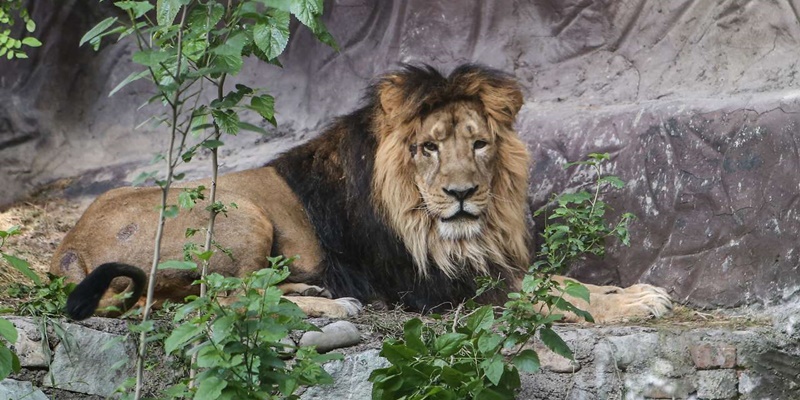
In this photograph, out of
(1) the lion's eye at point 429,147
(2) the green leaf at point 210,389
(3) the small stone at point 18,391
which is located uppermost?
(1) the lion's eye at point 429,147

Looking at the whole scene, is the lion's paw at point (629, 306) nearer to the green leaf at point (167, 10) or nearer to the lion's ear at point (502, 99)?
the lion's ear at point (502, 99)

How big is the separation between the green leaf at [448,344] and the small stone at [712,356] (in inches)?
45.5

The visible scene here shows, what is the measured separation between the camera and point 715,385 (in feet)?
15.0

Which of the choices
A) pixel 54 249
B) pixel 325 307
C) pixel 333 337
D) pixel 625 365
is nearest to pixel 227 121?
pixel 333 337

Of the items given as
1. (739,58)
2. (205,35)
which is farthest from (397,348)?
(739,58)

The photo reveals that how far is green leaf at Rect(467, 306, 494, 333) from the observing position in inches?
160

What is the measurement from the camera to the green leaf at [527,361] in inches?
157

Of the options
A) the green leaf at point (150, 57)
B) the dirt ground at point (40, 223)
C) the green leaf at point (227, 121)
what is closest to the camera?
the green leaf at point (150, 57)

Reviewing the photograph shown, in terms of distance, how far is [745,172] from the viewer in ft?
18.0

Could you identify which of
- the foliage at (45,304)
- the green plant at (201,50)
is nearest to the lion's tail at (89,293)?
the foliage at (45,304)

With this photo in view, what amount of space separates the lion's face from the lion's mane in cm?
5

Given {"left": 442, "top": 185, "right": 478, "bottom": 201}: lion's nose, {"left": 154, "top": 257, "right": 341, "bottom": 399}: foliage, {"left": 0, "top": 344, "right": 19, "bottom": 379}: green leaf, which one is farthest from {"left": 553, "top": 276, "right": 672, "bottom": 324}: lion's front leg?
{"left": 0, "top": 344, "right": 19, "bottom": 379}: green leaf

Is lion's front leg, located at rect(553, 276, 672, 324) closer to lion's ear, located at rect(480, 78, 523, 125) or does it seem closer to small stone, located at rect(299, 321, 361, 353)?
lion's ear, located at rect(480, 78, 523, 125)

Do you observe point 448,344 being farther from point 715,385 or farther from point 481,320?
point 715,385
